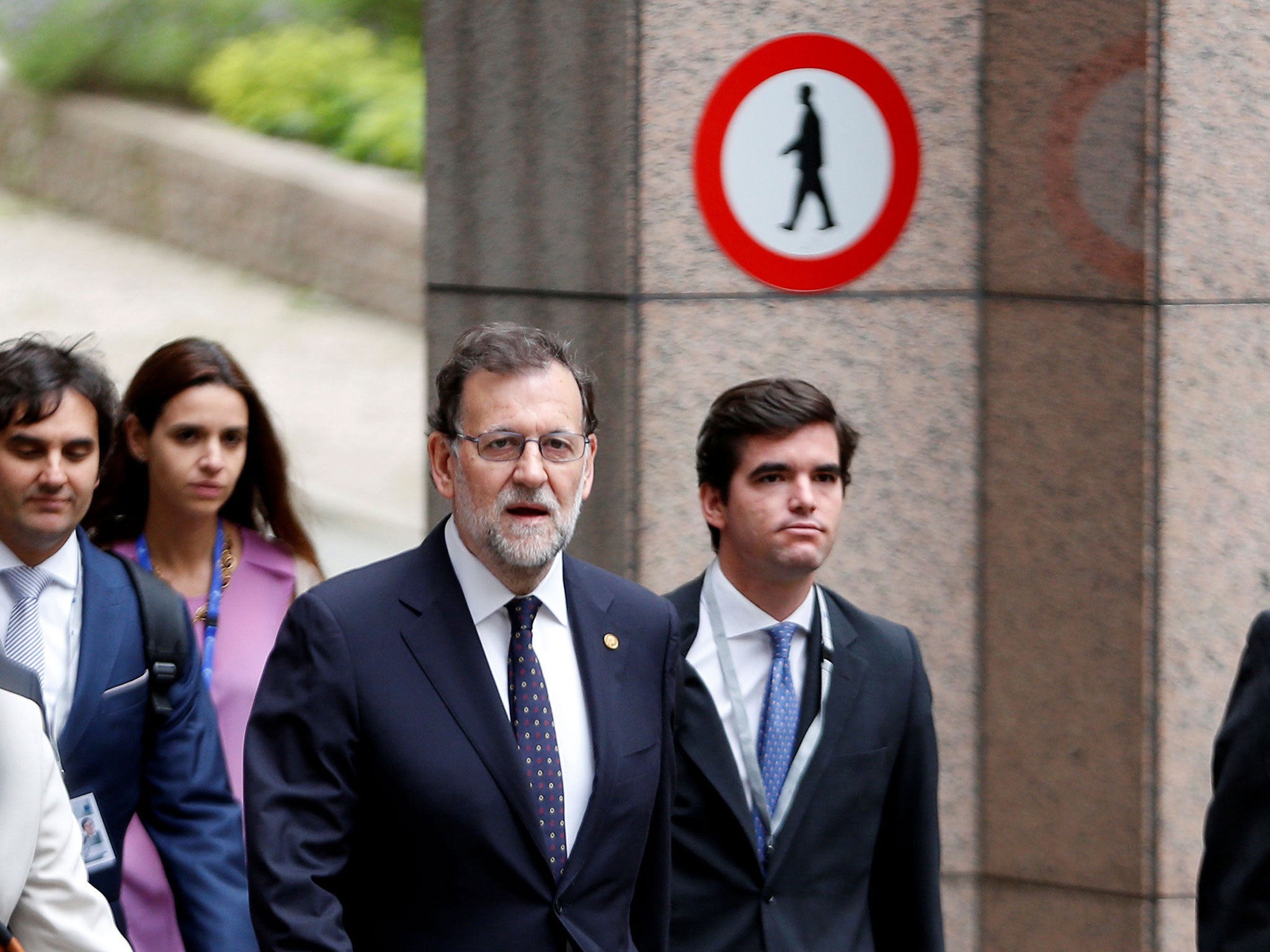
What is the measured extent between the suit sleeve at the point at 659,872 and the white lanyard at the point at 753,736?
14.2 inches

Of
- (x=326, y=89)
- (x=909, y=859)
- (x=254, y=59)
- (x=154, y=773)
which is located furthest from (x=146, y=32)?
(x=909, y=859)

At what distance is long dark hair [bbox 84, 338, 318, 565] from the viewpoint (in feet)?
17.3

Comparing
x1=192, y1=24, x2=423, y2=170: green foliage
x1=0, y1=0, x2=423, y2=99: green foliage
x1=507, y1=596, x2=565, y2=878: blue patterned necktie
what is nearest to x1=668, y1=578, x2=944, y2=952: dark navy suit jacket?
x1=507, y1=596, x2=565, y2=878: blue patterned necktie

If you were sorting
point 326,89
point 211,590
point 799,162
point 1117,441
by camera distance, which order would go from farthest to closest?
1. point 326,89
2. point 799,162
3. point 1117,441
4. point 211,590

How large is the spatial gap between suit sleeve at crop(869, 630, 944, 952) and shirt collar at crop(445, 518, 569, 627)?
931 mm

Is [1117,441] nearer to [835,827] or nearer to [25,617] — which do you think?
[835,827]

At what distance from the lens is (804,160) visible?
566cm

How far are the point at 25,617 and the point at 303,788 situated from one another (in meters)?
0.99

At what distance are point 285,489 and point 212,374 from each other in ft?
Answer: 1.27

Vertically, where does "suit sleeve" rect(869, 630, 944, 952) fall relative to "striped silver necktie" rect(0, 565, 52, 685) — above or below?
below

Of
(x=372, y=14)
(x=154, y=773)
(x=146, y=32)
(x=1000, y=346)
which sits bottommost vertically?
(x=154, y=773)

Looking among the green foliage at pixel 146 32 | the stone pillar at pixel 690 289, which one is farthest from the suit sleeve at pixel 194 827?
the green foliage at pixel 146 32

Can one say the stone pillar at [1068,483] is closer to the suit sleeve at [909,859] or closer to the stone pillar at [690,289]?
the stone pillar at [690,289]

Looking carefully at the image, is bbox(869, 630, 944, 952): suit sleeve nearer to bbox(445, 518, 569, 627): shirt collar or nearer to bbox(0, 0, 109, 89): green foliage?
bbox(445, 518, 569, 627): shirt collar
